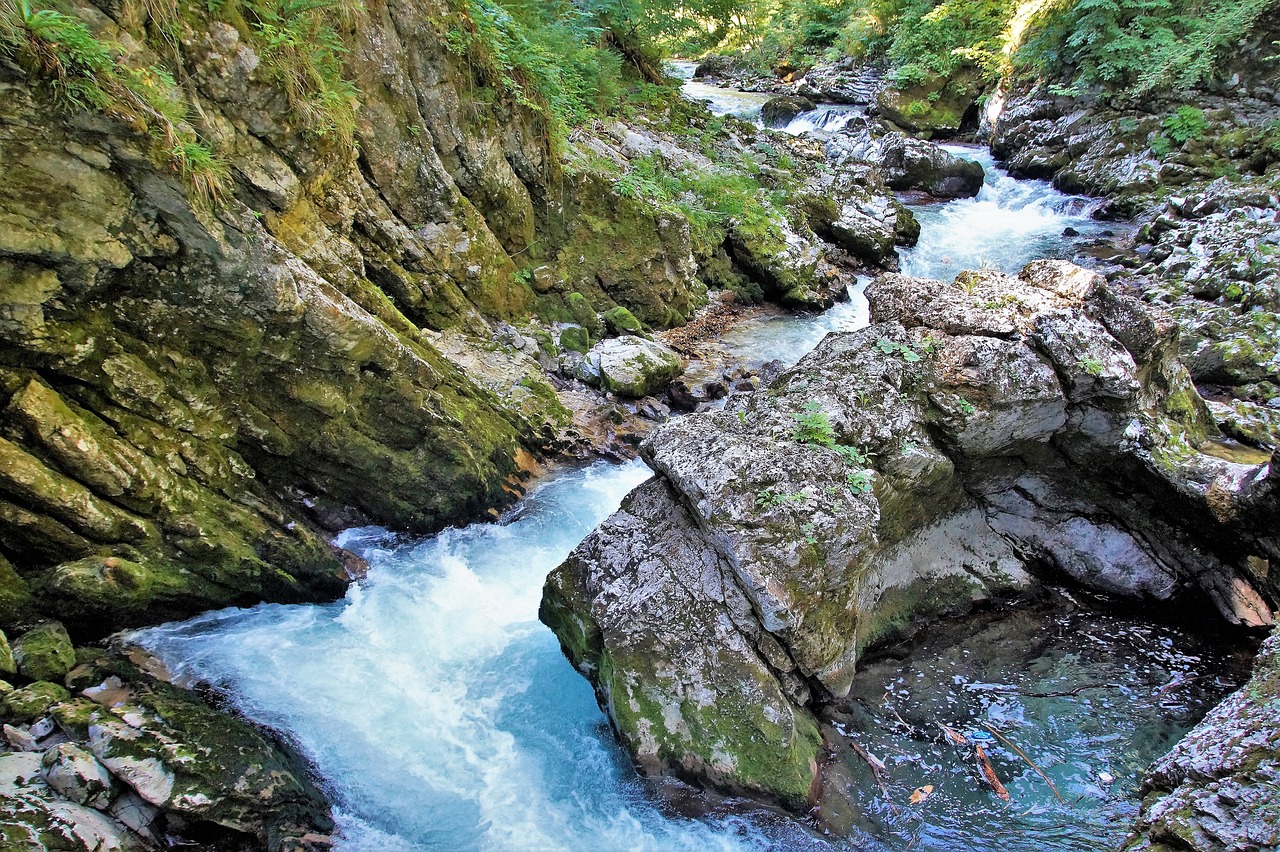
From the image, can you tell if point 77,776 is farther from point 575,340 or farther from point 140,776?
point 575,340

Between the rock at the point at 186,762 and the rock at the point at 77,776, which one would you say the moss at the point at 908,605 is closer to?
the rock at the point at 186,762

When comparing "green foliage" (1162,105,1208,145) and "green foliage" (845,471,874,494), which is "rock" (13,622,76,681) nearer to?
"green foliage" (845,471,874,494)

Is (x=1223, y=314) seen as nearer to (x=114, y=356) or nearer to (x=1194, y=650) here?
(x=1194, y=650)

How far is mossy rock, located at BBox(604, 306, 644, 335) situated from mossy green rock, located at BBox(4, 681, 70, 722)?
8.66m

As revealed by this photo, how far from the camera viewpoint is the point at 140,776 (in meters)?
4.23

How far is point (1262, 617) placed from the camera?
643 centimetres

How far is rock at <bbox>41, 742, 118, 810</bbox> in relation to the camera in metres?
4.02

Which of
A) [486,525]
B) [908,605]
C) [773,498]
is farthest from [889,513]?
[486,525]

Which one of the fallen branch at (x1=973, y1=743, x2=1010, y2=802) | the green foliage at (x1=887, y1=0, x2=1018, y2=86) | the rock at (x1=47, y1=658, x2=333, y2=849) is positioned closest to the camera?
the rock at (x1=47, y1=658, x2=333, y2=849)

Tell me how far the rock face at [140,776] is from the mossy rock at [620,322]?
811 cm

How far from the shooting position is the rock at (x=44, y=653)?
4.62m

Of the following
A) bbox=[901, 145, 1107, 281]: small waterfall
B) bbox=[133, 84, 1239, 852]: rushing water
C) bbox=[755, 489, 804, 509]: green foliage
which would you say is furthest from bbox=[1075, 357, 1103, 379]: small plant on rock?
bbox=[901, 145, 1107, 281]: small waterfall

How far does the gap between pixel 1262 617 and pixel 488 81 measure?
11369 millimetres

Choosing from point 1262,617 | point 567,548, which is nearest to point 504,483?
point 567,548
